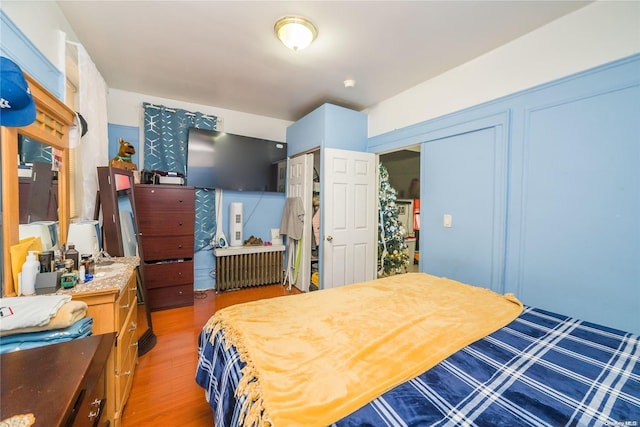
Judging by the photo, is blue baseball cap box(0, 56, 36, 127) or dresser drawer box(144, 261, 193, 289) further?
dresser drawer box(144, 261, 193, 289)

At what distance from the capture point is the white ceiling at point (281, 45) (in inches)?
66.2

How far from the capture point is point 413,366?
0.98m

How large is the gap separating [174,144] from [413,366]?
3.53 meters

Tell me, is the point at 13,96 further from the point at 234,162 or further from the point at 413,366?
the point at 234,162

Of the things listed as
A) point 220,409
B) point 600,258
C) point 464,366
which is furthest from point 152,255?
point 600,258

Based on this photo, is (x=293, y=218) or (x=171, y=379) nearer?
(x=171, y=379)

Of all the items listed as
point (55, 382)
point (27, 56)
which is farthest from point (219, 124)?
point (55, 382)

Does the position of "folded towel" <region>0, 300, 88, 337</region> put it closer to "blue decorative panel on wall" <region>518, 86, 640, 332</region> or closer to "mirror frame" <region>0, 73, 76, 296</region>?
"mirror frame" <region>0, 73, 76, 296</region>

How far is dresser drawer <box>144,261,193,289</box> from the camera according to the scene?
277 centimetres

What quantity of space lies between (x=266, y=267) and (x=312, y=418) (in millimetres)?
3083

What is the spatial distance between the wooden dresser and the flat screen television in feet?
6.16

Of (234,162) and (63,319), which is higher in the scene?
(234,162)

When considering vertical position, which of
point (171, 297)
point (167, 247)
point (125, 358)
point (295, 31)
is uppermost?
point (295, 31)

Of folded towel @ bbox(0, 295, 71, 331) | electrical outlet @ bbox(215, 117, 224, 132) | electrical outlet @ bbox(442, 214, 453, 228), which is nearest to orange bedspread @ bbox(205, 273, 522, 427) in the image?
folded towel @ bbox(0, 295, 71, 331)
